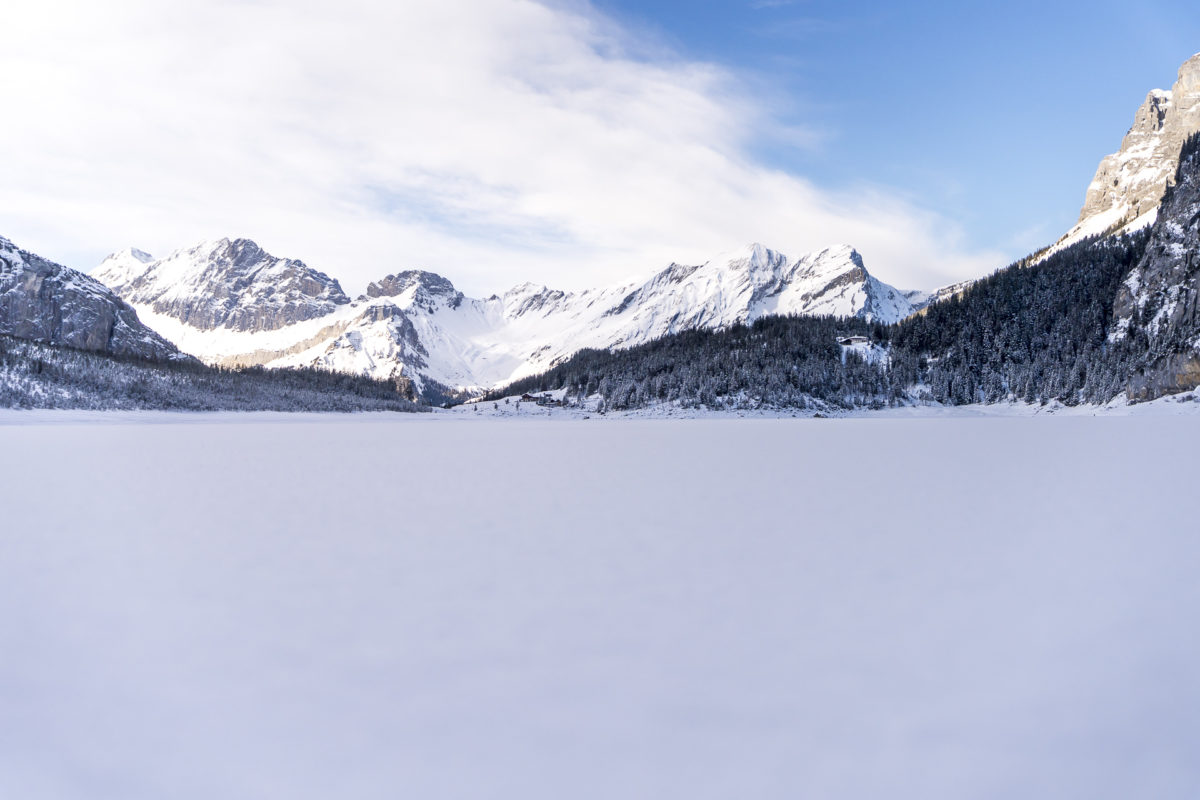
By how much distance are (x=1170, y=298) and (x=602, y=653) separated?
497 feet

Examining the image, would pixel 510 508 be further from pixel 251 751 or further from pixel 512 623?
pixel 251 751

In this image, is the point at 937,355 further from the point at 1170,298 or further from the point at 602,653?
the point at 602,653

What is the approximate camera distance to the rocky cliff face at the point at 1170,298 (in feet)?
339

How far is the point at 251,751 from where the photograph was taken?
250 inches

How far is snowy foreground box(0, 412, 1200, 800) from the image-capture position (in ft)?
19.9

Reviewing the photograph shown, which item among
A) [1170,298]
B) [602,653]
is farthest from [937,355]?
[602,653]

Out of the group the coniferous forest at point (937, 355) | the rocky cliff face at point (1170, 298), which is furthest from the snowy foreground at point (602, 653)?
the coniferous forest at point (937, 355)

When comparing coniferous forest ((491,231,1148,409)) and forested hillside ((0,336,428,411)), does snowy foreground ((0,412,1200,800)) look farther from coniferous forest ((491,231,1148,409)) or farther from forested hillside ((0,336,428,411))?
coniferous forest ((491,231,1148,409))

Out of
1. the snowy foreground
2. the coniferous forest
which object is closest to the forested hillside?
the coniferous forest

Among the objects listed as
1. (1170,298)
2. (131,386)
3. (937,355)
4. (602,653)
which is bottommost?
(131,386)

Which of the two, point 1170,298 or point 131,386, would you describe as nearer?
point 1170,298

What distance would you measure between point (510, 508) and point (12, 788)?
14.1 m

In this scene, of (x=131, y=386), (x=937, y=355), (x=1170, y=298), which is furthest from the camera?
(x=937, y=355)

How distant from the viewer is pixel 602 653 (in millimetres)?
8570
